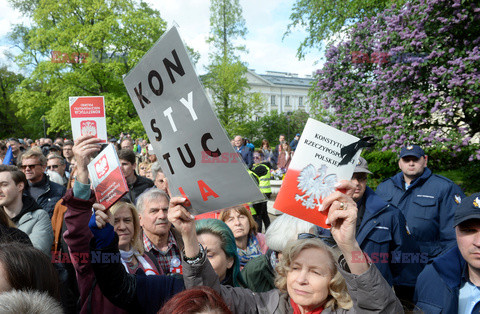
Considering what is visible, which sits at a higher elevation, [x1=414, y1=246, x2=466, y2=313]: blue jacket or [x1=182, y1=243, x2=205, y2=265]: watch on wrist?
[x1=182, y1=243, x2=205, y2=265]: watch on wrist

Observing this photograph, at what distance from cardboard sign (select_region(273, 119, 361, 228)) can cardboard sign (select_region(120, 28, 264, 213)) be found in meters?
0.34

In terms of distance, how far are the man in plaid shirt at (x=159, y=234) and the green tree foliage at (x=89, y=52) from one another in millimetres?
19109

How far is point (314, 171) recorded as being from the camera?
2.16 meters

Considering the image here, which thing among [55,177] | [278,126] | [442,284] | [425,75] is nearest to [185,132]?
[442,284]

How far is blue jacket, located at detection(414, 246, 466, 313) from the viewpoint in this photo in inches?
84.8

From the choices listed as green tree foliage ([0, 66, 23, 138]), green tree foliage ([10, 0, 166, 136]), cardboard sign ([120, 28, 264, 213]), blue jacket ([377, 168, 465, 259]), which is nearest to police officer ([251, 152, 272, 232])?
blue jacket ([377, 168, 465, 259])

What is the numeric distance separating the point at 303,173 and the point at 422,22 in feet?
23.8

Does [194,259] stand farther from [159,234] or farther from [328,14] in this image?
[328,14]

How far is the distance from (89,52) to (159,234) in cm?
2269

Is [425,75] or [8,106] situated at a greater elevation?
[8,106]

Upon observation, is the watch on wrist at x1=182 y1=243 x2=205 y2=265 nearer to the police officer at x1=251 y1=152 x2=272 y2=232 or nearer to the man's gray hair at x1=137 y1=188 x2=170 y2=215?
the man's gray hair at x1=137 y1=188 x2=170 y2=215

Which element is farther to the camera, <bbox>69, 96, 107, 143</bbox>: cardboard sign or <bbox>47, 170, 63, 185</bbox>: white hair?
<bbox>47, 170, 63, 185</bbox>: white hair

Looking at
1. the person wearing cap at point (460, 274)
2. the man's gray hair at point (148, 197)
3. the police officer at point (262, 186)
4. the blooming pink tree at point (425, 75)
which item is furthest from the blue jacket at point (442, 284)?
the blooming pink tree at point (425, 75)

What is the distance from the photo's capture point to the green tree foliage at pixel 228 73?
1232 inches
